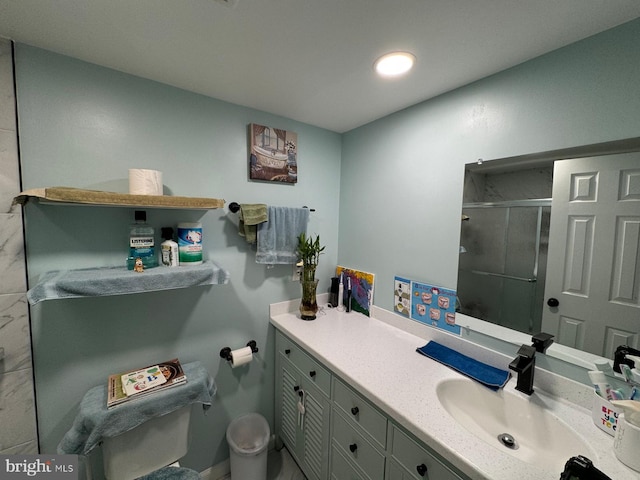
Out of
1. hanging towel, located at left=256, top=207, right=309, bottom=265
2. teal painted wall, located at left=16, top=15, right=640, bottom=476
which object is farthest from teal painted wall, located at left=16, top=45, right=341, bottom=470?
hanging towel, located at left=256, top=207, right=309, bottom=265

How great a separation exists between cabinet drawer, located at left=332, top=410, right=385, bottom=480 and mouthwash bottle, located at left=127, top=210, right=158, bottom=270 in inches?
43.3

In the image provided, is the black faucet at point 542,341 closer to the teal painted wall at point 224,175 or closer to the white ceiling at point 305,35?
the teal painted wall at point 224,175

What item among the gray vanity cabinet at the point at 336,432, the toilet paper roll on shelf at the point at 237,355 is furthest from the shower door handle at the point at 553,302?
the toilet paper roll on shelf at the point at 237,355

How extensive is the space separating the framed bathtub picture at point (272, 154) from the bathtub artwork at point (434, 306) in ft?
3.34

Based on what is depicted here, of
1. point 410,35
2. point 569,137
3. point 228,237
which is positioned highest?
point 410,35

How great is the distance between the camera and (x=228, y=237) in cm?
145

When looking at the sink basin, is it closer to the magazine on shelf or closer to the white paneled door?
the white paneled door

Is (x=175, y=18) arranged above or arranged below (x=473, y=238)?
above

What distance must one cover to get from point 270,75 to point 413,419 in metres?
1.46

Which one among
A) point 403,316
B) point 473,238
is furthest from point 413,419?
point 473,238

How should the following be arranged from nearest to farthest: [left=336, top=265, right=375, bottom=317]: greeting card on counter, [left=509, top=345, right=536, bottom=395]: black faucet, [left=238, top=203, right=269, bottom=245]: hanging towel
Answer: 1. [left=509, top=345, right=536, bottom=395]: black faucet
2. [left=238, top=203, right=269, bottom=245]: hanging towel
3. [left=336, top=265, right=375, bottom=317]: greeting card on counter

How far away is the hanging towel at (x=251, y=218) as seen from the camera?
4.55 ft

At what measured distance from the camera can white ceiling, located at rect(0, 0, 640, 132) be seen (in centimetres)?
76

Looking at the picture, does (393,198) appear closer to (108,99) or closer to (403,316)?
(403,316)
